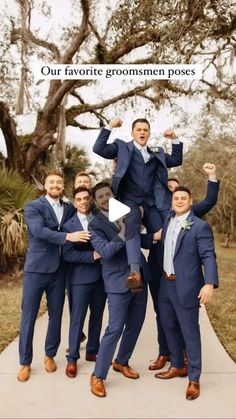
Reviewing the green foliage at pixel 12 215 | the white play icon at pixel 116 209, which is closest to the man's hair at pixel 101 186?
the white play icon at pixel 116 209

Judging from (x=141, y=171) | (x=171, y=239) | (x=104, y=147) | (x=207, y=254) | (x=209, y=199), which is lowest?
(x=207, y=254)

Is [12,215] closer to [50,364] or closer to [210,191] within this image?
[50,364]

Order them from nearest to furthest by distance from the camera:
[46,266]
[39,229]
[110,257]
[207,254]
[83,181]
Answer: [207,254]
[110,257]
[39,229]
[46,266]
[83,181]

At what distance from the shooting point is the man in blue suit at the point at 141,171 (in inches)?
203

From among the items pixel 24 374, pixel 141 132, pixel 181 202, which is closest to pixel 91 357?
pixel 24 374

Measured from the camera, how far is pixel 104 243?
15.7 feet

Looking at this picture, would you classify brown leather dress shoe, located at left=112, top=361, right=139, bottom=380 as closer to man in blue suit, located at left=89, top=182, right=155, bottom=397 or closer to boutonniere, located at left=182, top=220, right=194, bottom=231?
man in blue suit, located at left=89, top=182, right=155, bottom=397

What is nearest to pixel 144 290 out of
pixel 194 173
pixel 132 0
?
pixel 132 0

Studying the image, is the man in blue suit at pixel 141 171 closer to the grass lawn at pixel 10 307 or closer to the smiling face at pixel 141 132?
the smiling face at pixel 141 132

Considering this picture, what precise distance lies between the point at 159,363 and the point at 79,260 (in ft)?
4.36

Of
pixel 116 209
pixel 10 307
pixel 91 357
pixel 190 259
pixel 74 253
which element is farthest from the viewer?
pixel 10 307

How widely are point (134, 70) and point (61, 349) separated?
3604 millimetres

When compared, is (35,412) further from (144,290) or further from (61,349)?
(61,349)

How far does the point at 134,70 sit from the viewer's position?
6.99 metres
